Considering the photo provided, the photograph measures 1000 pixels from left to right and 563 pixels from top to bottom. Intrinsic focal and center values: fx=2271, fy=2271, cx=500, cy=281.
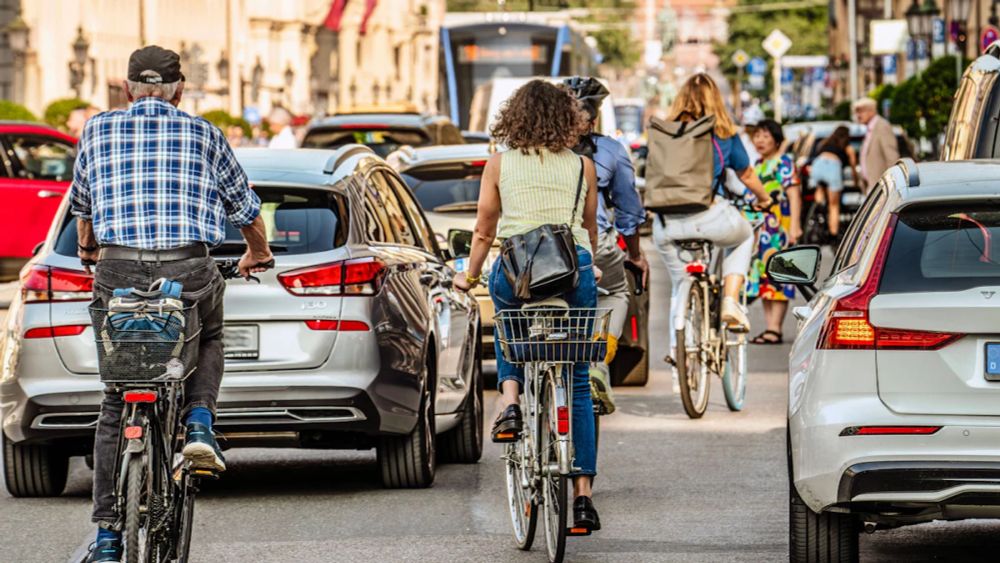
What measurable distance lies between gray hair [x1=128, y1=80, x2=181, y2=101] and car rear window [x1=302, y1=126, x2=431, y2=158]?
60.8ft

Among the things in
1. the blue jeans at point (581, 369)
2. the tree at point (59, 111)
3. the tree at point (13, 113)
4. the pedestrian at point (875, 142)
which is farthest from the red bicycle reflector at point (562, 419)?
the tree at point (59, 111)

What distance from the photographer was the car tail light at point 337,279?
363 inches

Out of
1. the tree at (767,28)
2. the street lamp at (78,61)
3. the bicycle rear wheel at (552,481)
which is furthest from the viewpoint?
the tree at (767,28)

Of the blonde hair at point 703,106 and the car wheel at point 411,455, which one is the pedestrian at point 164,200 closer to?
the car wheel at point 411,455

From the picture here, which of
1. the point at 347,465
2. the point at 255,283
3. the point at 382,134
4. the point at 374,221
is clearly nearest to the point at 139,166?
the point at 255,283

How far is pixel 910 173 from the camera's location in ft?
24.4

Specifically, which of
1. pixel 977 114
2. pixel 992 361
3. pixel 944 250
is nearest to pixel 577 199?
pixel 944 250

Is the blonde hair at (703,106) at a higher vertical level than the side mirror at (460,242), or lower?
higher

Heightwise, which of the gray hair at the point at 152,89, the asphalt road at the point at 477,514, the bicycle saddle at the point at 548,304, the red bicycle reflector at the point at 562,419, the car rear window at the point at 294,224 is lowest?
the asphalt road at the point at 477,514

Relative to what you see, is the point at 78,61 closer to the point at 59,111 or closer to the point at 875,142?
the point at 59,111

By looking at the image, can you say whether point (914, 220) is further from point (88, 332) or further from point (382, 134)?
point (382, 134)

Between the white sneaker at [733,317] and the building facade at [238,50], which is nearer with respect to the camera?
the white sneaker at [733,317]

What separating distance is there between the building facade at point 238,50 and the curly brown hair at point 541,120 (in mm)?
34451

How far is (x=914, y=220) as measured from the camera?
22.9ft
